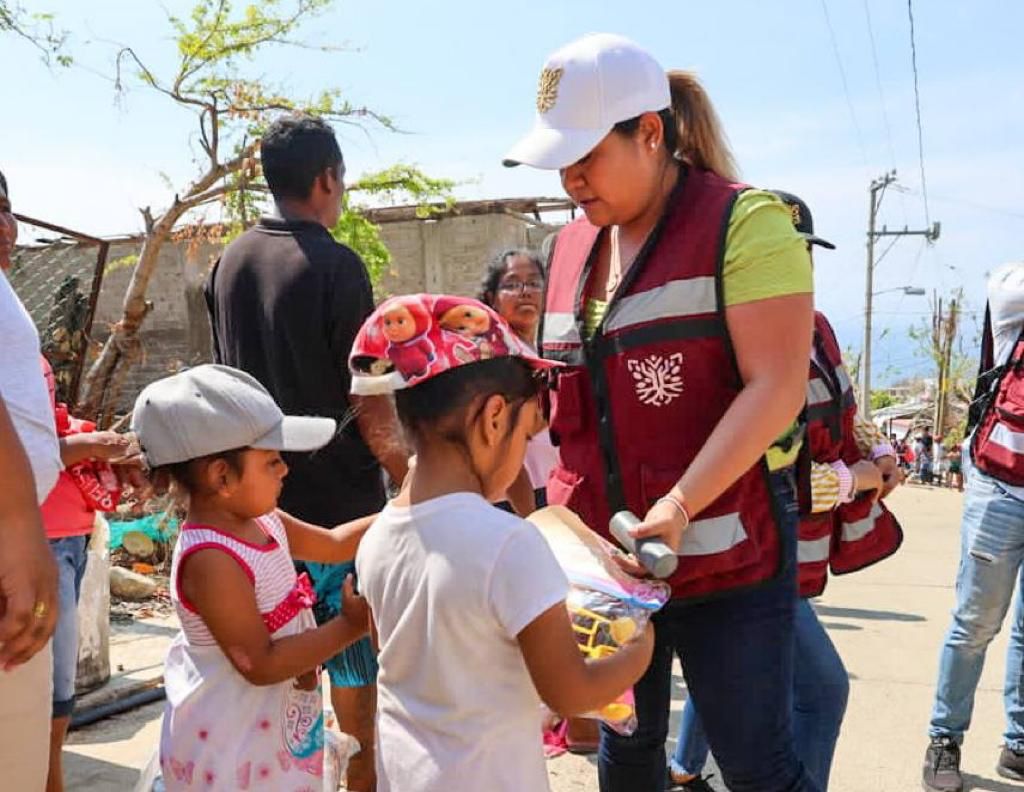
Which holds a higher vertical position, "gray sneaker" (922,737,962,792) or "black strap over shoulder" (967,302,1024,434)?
"black strap over shoulder" (967,302,1024,434)

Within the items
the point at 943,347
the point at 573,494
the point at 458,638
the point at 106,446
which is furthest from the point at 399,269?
the point at 943,347

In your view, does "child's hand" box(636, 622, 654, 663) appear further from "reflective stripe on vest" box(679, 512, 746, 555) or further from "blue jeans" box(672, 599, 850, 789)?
"blue jeans" box(672, 599, 850, 789)

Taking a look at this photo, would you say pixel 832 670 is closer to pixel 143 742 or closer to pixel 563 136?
pixel 563 136

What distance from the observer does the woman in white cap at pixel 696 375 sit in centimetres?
200

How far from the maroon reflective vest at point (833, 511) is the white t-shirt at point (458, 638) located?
1174 millimetres

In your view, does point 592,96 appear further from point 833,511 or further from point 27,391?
point 833,511

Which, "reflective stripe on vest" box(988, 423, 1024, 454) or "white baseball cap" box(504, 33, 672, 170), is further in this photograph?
"reflective stripe on vest" box(988, 423, 1024, 454)

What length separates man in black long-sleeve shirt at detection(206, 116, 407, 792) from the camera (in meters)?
3.06

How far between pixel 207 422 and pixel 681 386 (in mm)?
1040

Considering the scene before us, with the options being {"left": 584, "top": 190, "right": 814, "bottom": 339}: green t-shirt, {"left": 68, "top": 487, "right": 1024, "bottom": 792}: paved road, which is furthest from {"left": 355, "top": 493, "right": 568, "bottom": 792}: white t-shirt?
{"left": 68, "top": 487, "right": 1024, "bottom": 792}: paved road

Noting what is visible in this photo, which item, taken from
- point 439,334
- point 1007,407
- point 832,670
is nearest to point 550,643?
point 439,334

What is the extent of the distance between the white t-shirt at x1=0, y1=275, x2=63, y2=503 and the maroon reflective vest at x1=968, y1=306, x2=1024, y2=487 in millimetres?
3047

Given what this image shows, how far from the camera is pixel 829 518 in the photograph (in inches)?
114

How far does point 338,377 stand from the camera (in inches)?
123
